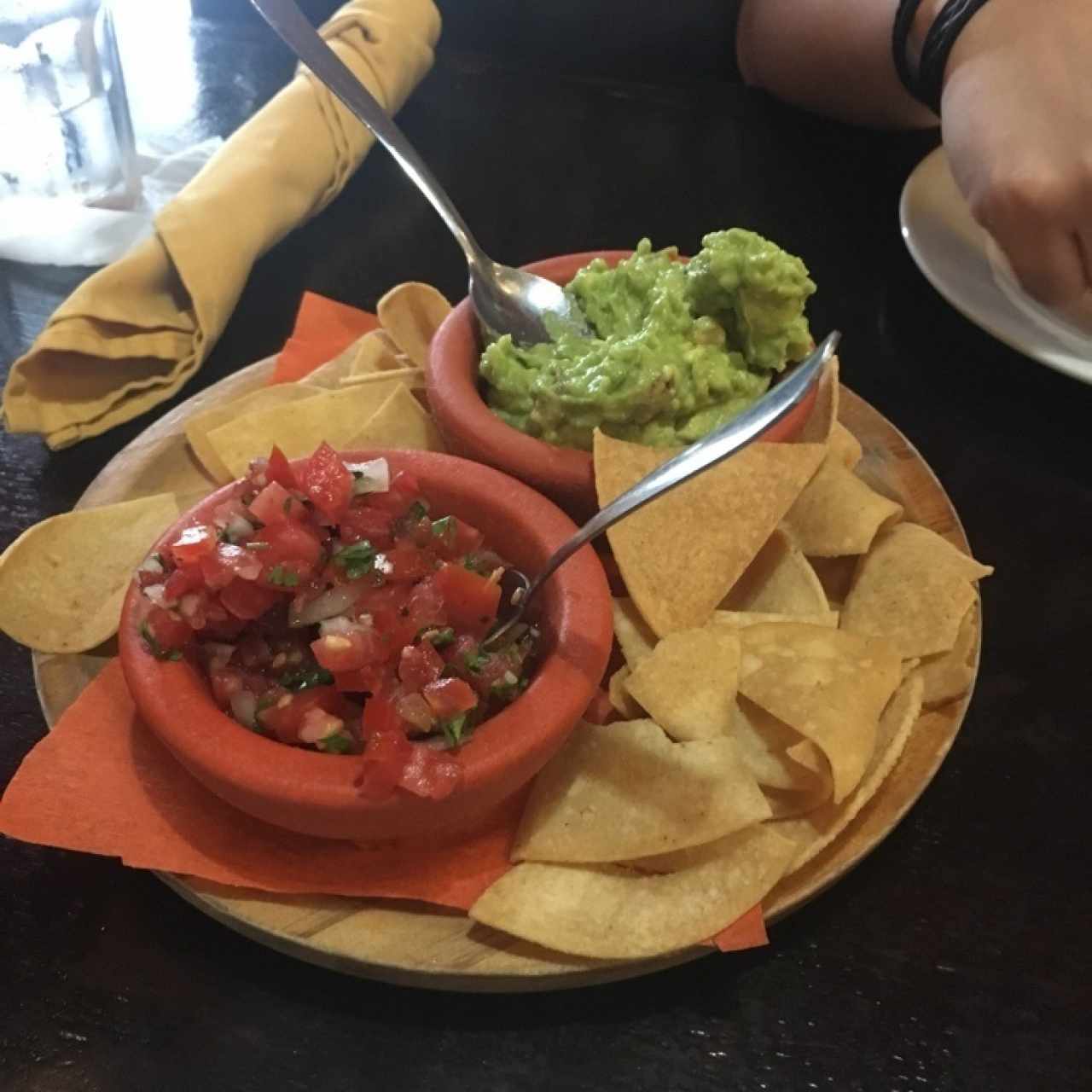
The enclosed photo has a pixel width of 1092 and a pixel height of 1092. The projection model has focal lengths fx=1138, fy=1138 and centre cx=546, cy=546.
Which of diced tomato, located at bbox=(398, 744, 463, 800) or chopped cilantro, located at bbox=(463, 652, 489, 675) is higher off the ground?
chopped cilantro, located at bbox=(463, 652, 489, 675)

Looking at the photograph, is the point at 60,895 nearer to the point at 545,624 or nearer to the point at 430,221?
the point at 545,624

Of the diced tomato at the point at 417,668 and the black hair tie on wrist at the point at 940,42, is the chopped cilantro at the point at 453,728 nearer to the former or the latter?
the diced tomato at the point at 417,668

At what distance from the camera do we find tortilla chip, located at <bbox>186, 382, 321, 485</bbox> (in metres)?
1.50

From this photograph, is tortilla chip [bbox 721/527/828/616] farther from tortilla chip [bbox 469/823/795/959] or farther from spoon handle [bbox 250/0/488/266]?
spoon handle [bbox 250/0/488/266]

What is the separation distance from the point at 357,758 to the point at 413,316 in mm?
856

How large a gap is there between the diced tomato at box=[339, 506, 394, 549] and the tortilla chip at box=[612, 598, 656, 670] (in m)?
0.27

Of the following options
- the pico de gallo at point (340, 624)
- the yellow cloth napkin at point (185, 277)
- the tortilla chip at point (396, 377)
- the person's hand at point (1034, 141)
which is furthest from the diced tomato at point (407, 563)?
the person's hand at point (1034, 141)

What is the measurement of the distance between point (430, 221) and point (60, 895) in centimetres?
137

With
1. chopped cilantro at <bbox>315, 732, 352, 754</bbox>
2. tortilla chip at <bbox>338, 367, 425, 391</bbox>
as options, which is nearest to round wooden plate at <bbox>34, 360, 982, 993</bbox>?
chopped cilantro at <bbox>315, 732, 352, 754</bbox>

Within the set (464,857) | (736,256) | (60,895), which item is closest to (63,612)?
(60,895)

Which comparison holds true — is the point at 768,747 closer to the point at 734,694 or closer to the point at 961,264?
the point at 734,694

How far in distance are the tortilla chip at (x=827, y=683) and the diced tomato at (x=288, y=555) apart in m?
0.46

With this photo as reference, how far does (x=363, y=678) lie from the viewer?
1.01 metres

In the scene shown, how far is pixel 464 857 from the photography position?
110 cm
